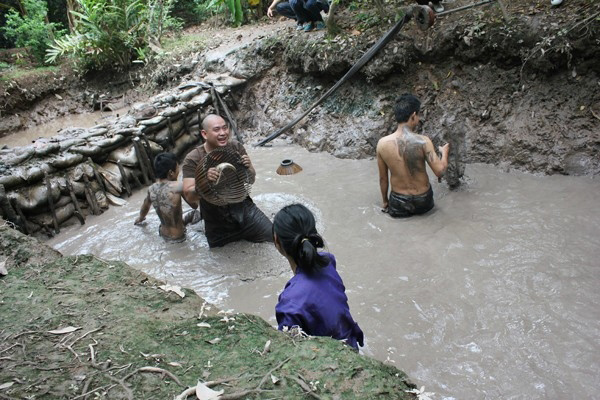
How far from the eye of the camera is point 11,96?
1042 centimetres

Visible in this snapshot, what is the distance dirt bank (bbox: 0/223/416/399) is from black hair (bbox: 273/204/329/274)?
352mm

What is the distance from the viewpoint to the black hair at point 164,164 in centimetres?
454

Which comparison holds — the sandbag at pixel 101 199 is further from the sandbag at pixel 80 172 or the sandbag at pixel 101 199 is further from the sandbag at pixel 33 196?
the sandbag at pixel 33 196

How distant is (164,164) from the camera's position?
4.54 m

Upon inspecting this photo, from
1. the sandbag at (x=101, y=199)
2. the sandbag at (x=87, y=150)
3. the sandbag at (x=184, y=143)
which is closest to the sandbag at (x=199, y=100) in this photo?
the sandbag at (x=184, y=143)

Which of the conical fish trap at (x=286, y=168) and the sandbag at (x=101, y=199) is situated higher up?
the conical fish trap at (x=286, y=168)

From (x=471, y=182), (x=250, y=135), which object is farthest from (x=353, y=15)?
(x=471, y=182)

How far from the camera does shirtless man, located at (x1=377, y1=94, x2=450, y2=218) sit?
14.2 feet

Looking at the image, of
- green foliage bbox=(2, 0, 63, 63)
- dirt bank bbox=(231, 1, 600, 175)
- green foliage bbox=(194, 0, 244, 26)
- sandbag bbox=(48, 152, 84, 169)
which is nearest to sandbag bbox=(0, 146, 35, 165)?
sandbag bbox=(48, 152, 84, 169)

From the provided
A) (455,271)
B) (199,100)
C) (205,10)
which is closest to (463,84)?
(455,271)

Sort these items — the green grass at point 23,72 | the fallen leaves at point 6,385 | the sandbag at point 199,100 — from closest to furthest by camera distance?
the fallen leaves at point 6,385
the sandbag at point 199,100
the green grass at point 23,72

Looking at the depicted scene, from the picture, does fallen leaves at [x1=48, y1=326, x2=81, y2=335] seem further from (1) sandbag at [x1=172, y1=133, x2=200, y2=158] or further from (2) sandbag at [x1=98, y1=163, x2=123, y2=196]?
(1) sandbag at [x1=172, y1=133, x2=200, y2=158]

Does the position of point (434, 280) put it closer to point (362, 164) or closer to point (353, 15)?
point (362, 164)

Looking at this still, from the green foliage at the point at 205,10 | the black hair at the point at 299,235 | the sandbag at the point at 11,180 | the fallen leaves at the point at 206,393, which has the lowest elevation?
the sandbag at the point at 11,180
